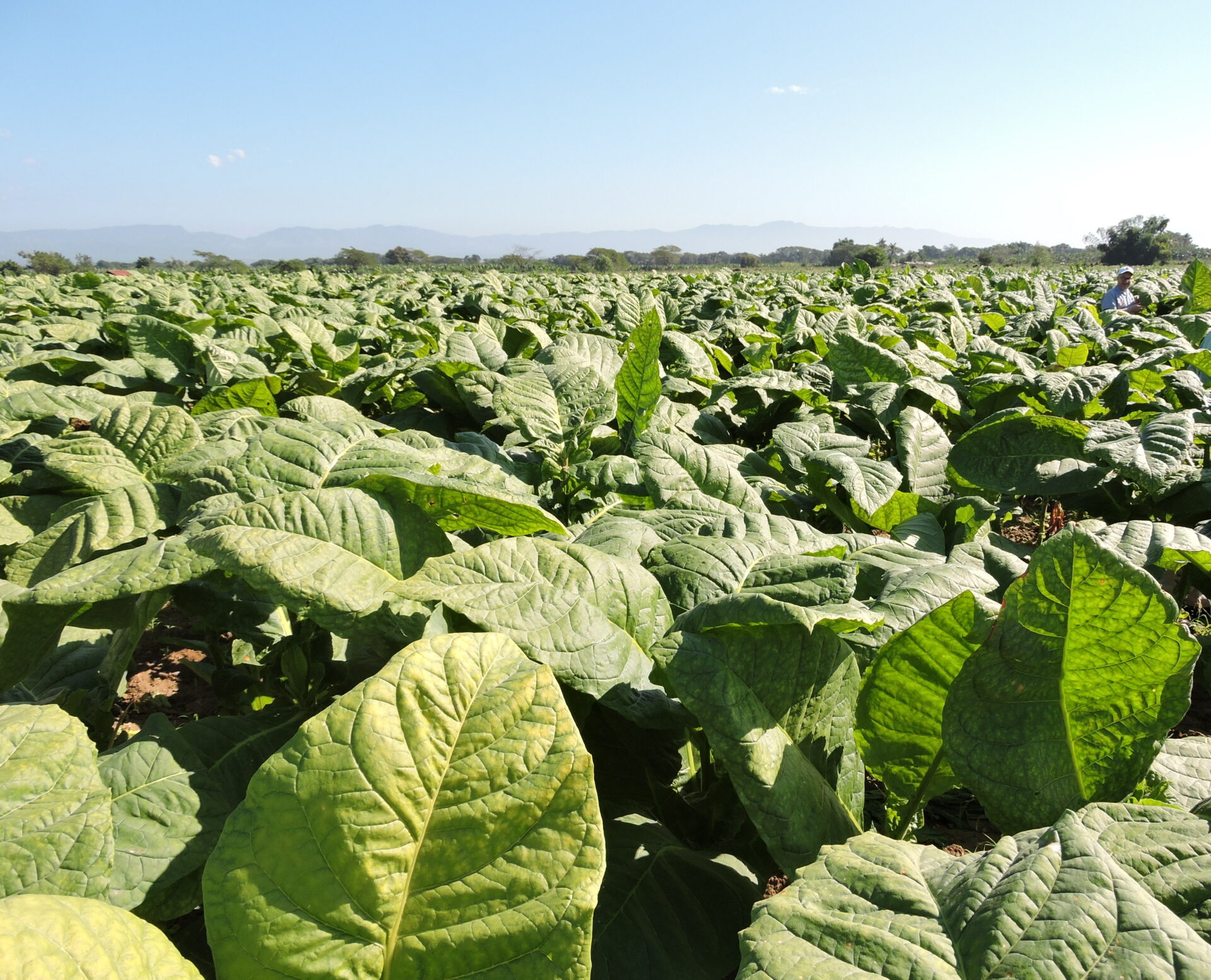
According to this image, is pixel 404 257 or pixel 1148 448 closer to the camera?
pixel 1148 448

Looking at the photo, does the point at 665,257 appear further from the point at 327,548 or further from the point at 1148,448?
the point at 327,548

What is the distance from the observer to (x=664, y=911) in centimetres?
115

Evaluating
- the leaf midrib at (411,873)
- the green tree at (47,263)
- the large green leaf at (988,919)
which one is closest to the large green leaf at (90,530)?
the leaf midrib at (411,873)

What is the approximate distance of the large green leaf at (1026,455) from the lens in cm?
239

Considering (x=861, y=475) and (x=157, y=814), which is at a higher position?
(x=861, y=475)

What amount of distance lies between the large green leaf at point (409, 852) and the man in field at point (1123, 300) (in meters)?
10.2

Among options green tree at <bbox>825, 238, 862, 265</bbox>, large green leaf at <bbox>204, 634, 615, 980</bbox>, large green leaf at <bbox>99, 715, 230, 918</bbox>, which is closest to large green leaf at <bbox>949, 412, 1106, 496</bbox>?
large green leaf at <bbox>204, 634, 615, 980</bbox>

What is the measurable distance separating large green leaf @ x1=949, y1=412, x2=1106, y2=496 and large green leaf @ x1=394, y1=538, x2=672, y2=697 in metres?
1.59

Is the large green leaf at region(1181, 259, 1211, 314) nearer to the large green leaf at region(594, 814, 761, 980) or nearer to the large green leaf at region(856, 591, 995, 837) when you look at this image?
the large green leaf at region(856, 591, 995, 837)

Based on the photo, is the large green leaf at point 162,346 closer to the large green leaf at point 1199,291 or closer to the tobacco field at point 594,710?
the tobacco field at point 594,710

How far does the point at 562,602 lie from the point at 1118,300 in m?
10.8

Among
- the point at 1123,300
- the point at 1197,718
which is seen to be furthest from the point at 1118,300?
the point at 1197,718

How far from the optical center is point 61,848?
90 cm

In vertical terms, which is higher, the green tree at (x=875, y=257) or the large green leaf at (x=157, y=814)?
the green tree at (x=875, y=257)
